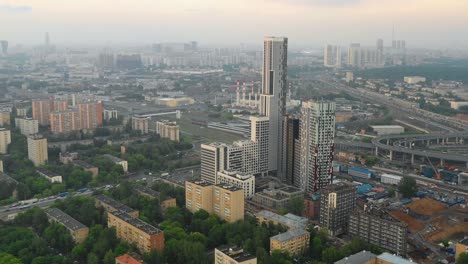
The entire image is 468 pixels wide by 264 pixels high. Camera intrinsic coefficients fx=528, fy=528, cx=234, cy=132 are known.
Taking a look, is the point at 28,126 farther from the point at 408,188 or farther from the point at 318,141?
the point at 408,188

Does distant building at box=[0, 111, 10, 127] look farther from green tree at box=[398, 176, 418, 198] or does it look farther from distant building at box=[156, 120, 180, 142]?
green tree at box=[398, 176, 418, 198]

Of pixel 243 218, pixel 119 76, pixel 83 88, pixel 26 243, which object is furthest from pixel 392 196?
pixel 119 76

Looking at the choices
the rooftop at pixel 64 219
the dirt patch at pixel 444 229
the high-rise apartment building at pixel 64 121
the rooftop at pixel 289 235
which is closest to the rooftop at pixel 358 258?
the rooftop at pixel 289 235

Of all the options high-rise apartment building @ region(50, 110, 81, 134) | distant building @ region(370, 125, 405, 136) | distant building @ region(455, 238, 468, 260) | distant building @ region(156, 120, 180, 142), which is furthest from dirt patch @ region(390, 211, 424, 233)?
high-rise apartment building @ region(50, 110, 81, 134)

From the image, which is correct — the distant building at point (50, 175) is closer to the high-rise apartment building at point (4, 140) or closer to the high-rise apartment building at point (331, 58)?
the high-rise apartment building at point (4, 140)

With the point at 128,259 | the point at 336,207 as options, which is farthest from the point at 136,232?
the point at 336,207

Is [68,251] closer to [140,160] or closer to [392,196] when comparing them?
[140,160]
